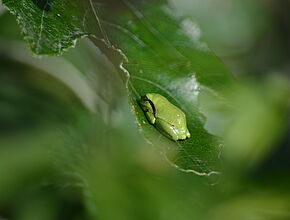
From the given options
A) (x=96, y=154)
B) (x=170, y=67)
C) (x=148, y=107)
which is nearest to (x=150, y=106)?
(x=148, y=107)

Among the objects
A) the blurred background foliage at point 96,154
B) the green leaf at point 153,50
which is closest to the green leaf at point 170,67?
the green leaf at point 153,50

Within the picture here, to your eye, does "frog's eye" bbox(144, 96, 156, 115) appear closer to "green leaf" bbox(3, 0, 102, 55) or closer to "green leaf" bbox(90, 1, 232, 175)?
"green leaf" bbox(90, 1, 232, 175)

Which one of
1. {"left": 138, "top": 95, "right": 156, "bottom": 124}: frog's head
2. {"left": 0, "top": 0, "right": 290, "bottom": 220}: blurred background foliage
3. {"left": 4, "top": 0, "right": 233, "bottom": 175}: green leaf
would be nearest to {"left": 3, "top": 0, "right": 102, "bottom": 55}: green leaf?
{"left": 4, "top": 0, "right": 233, "bottom": 175}: green leaf

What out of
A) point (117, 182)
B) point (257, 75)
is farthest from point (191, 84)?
point (257, 75)

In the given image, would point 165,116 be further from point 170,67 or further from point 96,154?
point 96,154

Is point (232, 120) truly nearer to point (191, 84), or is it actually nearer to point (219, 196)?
point (219, 196)
